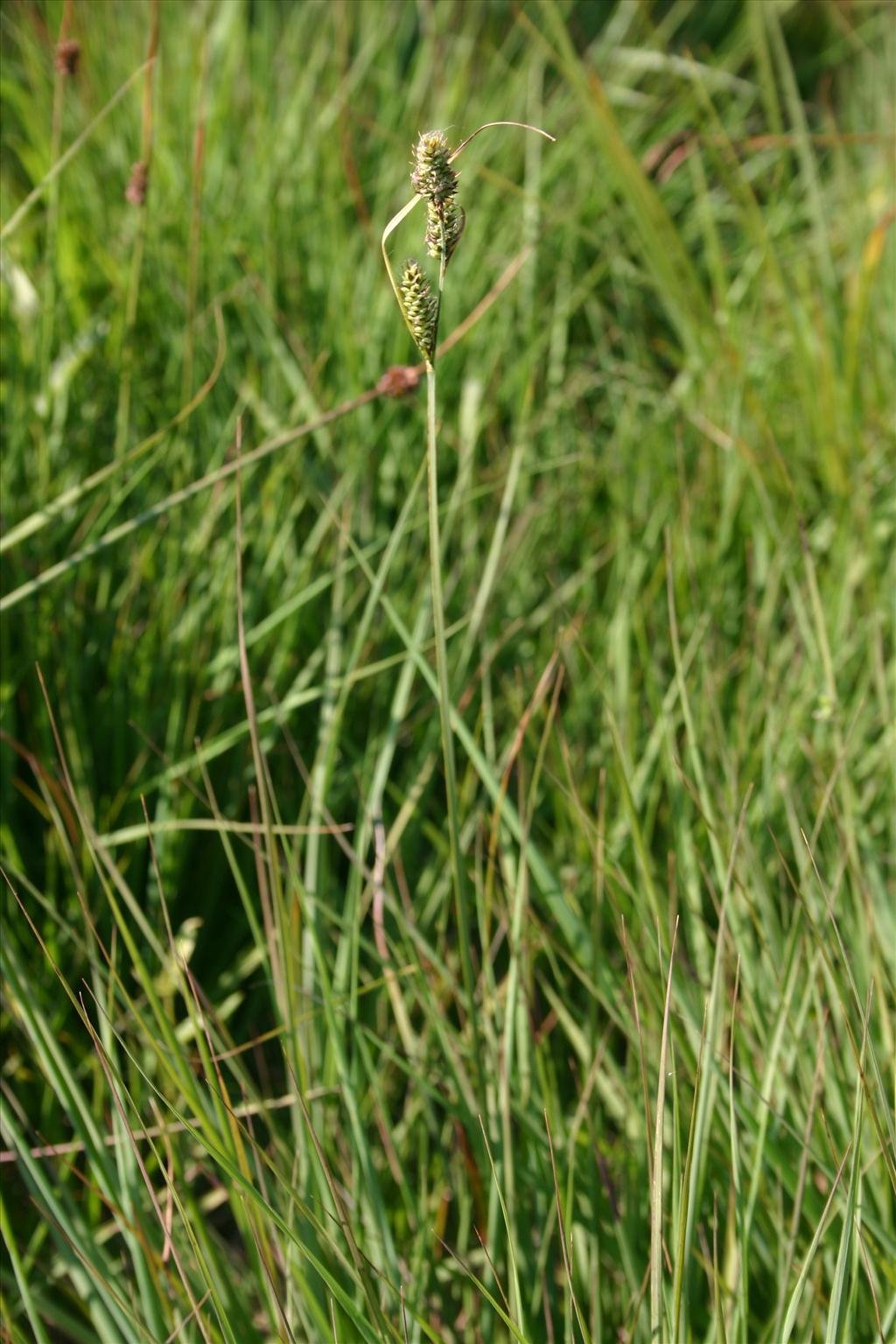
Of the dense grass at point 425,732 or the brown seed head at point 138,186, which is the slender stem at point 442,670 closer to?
the dense grass at point 425,732

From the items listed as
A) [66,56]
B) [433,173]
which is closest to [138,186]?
[66,56]

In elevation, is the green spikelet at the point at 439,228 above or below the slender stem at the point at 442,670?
above

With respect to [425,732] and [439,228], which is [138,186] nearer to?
[425,732]

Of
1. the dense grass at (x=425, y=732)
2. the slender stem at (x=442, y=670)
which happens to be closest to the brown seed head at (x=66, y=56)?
the dense grass at (x=425, y=732)

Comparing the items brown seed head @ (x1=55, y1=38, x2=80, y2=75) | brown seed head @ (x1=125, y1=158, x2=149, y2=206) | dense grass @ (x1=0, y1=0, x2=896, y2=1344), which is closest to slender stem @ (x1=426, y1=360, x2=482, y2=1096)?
dense grass @ (x1=0, y1=0, x2=896, y2=1344)

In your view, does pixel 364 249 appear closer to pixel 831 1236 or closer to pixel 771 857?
pixel 771 857
